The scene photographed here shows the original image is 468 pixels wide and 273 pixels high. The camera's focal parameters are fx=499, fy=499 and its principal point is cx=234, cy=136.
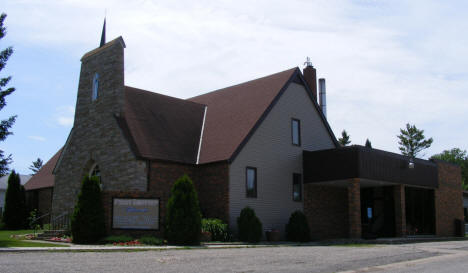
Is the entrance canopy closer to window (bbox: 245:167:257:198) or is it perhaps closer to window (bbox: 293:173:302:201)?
window (bbox: 293:173:302:201)

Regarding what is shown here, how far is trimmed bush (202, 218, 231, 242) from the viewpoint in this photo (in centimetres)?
2265

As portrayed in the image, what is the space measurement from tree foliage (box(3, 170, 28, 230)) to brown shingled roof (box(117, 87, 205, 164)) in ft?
44.5

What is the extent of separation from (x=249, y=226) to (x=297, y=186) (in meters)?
5.91

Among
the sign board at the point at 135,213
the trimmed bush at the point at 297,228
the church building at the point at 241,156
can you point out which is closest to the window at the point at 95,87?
the church building at the point at 241,156

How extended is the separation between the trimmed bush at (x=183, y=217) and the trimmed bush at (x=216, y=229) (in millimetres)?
2469

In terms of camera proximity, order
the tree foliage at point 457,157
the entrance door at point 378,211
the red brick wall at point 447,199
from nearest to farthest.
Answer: the entrance door at point 378,211, the red brick wall at point 447,199, the tree foliage at point 457,157

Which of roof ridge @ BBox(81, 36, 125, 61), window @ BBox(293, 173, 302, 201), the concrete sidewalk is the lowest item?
the concrete sidewalk

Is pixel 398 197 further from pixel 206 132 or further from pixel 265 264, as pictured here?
pixel 265 264

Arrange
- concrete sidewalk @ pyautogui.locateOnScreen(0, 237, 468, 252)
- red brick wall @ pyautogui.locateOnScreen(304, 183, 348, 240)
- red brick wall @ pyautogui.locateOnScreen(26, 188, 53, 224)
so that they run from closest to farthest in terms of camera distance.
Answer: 1. concrete sidewalk @ pyautogui.locateOnScreen(0, 237, 468, 252)
2. red brick wall @ pyautogui.locateOnScreen(304, 183, 348, 240)
3. red brick wall @ pyautogui.locateOnScreen(26, 188, 53, 224)

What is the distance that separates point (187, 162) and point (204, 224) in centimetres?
396

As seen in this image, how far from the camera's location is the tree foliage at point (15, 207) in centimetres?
3422

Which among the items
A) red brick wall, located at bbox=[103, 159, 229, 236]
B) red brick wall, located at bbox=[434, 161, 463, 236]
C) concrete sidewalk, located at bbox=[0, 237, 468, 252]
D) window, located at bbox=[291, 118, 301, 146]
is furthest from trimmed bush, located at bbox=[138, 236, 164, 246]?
red brick wall, located at bbox=[434, 161, 463, 236]

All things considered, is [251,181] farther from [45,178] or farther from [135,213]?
[45,178]

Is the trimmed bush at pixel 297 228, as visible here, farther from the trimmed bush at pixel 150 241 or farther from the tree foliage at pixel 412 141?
the tree foliage at pixel 412 141
